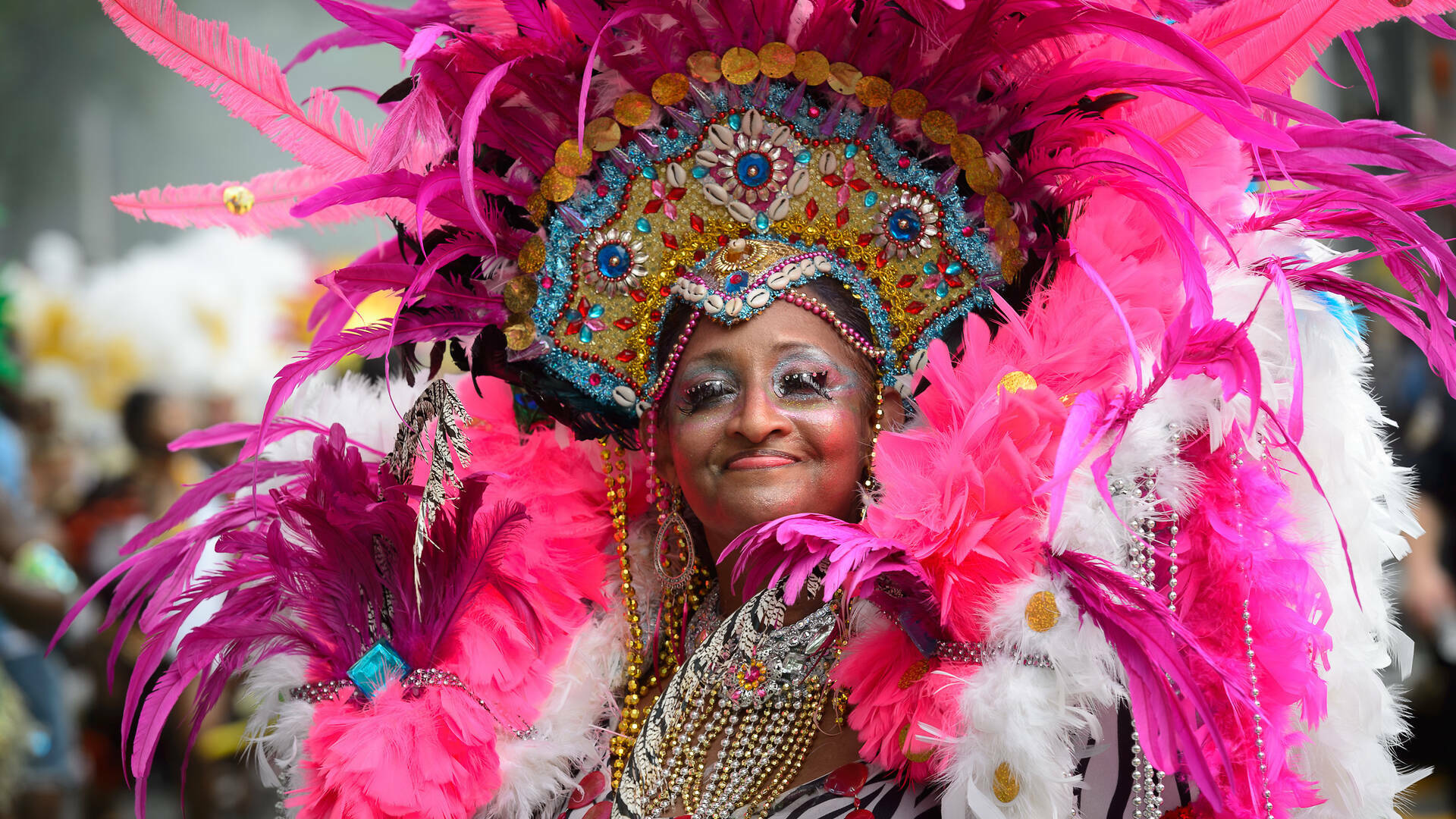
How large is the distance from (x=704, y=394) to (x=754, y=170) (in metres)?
0.43

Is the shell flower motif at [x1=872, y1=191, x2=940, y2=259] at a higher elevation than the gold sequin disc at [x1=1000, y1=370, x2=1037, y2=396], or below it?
higher

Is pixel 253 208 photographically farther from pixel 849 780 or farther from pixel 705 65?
pixel 849 780

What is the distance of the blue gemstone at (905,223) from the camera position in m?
2.21

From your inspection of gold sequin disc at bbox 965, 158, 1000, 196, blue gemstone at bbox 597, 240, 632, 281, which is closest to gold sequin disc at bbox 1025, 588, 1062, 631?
gold sequin disc at bbox 965, 158, 1000, 196

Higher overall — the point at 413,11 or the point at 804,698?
the point at 413,11

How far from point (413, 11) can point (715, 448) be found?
1.03 metres

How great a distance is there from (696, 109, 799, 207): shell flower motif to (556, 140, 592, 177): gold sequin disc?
8.5 inches

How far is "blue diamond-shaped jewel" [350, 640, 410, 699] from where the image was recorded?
88.4 inches

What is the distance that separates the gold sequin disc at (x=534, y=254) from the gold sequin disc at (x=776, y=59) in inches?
21.9

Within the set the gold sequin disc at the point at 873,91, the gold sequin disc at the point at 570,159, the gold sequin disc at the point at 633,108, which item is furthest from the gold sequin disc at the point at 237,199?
the gold sequin disc at the point at 873,91

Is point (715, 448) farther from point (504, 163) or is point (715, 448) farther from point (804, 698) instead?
point (504, 163)

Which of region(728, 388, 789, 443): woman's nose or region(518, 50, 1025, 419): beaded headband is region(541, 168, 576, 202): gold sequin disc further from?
region(728, 388, 789, 443): woman's nose

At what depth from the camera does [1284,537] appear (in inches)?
75.0

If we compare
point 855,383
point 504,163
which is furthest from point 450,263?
point 855,383
